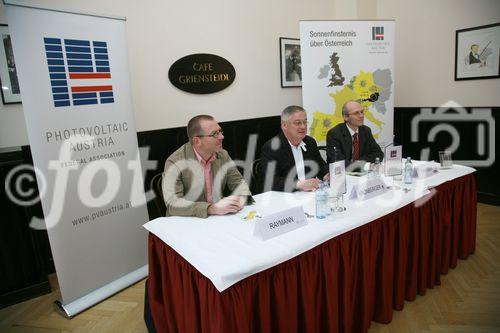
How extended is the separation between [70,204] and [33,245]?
0.63 meters

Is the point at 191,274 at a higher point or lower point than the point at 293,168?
lower

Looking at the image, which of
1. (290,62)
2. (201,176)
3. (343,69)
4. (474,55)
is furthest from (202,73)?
(474,55)

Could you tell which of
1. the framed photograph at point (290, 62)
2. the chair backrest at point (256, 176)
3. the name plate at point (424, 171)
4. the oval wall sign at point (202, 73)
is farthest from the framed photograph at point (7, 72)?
the name plate at point (424, 171)

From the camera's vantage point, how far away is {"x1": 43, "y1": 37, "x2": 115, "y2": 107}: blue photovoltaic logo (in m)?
2.21

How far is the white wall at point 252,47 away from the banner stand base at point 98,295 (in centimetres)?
144

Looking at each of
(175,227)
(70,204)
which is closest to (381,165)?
(175,227)

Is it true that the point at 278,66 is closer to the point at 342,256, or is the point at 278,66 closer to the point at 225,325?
the point at 342,256

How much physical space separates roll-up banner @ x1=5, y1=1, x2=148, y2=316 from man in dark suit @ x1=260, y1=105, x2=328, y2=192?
116 cm

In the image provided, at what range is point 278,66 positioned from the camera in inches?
178

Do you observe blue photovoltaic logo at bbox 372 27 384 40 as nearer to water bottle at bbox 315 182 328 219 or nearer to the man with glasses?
the man with glasses

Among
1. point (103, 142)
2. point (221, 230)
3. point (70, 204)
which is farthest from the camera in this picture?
point (103, 142)

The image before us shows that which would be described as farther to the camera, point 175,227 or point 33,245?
point 33,245

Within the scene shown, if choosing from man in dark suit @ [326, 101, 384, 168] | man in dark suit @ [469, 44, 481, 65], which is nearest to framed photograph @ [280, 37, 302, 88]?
man in dark suit @ [326, 101, 384, 168]

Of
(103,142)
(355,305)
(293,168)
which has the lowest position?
(355,305)
